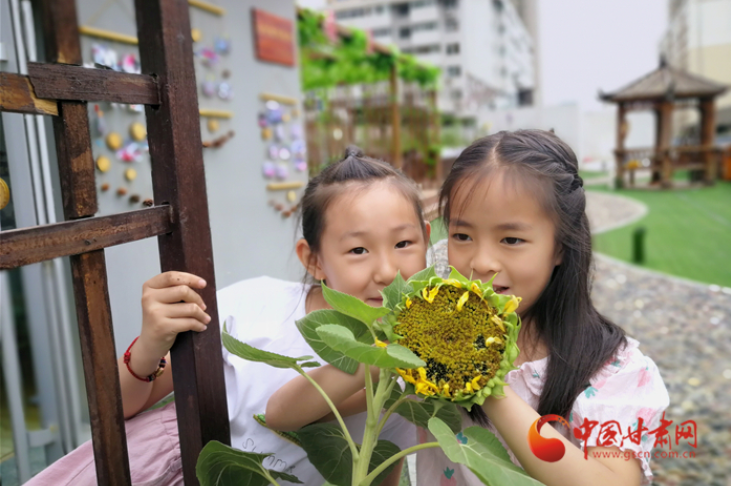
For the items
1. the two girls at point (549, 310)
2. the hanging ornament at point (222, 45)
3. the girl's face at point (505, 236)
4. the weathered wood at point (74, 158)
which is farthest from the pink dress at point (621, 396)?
the hanging ornament at point (222, 45)

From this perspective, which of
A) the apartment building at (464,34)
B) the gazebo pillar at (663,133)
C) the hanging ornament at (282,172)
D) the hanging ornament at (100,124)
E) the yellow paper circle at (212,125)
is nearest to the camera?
the hanging ornament at (100,124)

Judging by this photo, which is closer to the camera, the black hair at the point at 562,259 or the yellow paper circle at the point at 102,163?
the black hair at the point at 562,259

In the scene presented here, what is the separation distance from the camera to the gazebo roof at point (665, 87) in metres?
14.7

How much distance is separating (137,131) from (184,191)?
68.2 inches

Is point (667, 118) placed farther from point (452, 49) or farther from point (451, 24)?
point (451, 24)

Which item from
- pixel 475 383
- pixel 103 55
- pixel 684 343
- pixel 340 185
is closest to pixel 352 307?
pixel 475 383

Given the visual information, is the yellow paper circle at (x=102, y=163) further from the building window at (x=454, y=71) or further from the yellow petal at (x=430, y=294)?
the building window at (x=454, y=71)

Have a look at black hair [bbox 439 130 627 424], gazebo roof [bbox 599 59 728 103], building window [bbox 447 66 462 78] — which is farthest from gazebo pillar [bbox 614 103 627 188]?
building window [bbox 447 66 462 78]

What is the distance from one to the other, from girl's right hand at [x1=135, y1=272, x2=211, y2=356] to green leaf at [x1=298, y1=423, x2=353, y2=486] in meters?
0.24

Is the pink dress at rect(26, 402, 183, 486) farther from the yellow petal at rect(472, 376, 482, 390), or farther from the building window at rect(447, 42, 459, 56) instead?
the building window at rect(447, 42, 459, 56)

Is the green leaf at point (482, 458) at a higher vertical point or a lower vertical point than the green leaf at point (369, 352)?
lower

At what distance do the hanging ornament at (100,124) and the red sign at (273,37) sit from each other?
1478 mm

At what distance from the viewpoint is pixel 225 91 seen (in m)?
3.23

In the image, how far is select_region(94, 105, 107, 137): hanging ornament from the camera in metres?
2.24
